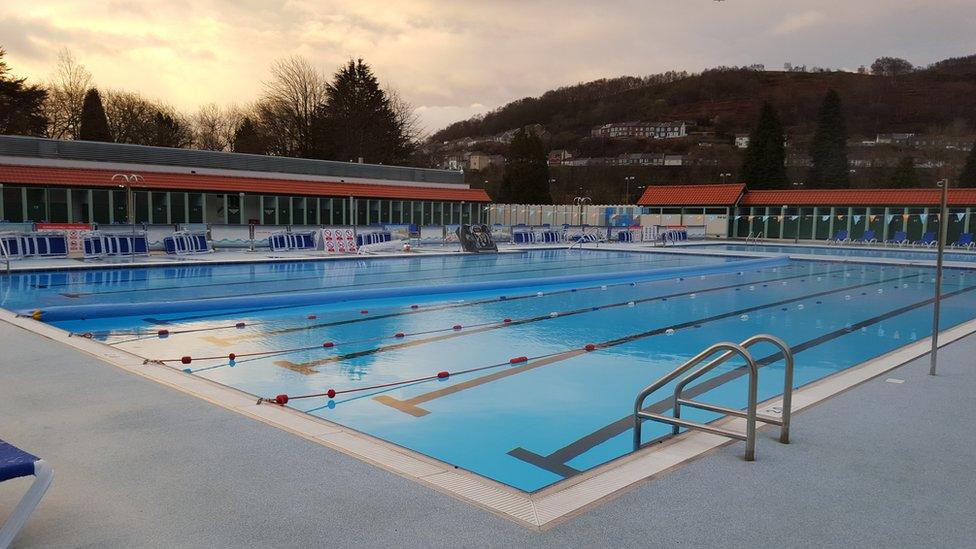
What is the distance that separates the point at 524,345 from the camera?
314 inches

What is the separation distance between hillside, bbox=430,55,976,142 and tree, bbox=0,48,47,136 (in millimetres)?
37815

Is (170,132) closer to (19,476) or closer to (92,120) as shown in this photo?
(92,120)

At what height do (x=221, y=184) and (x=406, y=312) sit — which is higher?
(x=221, y=184)

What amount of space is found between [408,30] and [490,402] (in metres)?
17.7

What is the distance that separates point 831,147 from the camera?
182 ft

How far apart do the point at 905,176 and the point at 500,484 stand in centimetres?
5969

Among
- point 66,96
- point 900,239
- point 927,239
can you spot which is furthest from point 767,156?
point 66,96

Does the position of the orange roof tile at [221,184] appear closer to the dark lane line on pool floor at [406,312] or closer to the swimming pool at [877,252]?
the swimming pool at [877,252]

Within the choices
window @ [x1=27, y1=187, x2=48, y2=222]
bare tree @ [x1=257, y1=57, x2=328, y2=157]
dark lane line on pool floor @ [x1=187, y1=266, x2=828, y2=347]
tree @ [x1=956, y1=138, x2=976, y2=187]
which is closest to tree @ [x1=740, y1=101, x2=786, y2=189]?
tree @ [x1=956, y1=138, x2=976, y2=187]

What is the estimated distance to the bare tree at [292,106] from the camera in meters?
51.8

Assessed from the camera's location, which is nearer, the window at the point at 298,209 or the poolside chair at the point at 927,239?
the window at the point at 298,209

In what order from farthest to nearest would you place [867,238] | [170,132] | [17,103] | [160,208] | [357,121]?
[357,121], [170,132], [17,103], [867,238], [160,208]

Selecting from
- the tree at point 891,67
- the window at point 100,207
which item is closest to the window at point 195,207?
the window at point 100,207

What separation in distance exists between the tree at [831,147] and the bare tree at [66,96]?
56.1 meters
